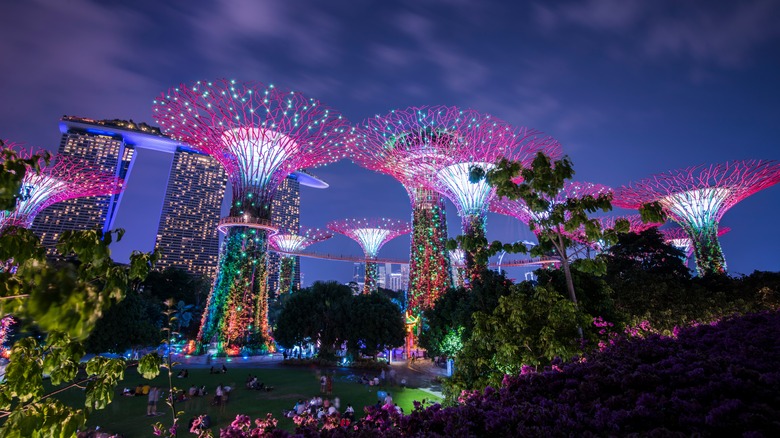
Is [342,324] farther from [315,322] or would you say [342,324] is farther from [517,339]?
[517,339]

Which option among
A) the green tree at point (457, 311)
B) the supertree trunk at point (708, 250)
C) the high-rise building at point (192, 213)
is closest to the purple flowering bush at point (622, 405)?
the green tree at point (457, 311)

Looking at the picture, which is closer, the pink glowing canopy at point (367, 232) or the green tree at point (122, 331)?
the green tree at point (122, 331)

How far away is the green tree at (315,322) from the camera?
3219cm

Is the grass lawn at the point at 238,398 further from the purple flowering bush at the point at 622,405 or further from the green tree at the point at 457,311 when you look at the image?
the purple flowering bush at the point at 622,405

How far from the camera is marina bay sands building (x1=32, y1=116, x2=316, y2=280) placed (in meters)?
90.1

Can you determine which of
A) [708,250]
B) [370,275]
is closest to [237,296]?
[370,275]

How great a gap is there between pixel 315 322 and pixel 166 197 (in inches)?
4551

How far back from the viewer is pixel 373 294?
117 ft

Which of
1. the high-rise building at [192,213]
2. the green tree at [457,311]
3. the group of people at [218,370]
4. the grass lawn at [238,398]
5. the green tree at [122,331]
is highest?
the high-rise building at [192,213]

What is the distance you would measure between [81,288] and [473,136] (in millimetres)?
27633

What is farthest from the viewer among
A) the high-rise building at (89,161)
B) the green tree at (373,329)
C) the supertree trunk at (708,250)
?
the high-rise building at (89,161)

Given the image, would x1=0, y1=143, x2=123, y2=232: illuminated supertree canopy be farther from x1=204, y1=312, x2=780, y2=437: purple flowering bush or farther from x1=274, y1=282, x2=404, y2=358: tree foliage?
x1=204, y1=312, x2=780, y2=437: purple flowering bush

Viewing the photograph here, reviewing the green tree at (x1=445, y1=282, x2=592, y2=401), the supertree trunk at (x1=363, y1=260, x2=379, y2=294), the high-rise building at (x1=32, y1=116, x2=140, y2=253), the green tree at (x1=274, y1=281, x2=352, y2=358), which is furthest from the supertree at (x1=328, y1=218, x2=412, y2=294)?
the high-rise building at (x1=32, y1=116, x2=140, y2=253)

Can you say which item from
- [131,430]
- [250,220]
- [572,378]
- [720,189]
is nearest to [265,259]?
[250,220]
